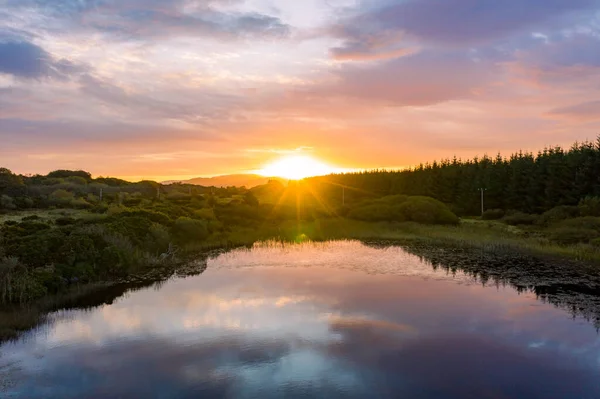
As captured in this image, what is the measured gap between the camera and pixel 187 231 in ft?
151

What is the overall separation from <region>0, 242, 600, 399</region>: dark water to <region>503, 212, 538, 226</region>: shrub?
37.6 meters

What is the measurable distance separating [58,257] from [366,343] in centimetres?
1895

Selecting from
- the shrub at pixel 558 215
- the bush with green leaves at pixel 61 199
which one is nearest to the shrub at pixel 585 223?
the shrub at pixel 558 215

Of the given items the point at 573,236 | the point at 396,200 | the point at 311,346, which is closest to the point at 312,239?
the point at 573,236

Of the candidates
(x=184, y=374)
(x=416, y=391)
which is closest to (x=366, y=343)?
(x=416, y=391)

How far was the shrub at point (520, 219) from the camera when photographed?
6169cm

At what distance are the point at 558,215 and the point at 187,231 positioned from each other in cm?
4336

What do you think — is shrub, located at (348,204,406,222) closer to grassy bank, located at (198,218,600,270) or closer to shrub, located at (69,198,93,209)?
grassy bank, located at (198,218,600,270)

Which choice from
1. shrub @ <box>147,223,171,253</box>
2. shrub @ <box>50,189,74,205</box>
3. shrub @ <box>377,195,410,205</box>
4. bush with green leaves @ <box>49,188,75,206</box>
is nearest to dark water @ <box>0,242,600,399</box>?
shrub @ <box>147,223,171,253</box>

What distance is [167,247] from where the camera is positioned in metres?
39.8

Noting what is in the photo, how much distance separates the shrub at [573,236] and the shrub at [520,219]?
48.9 feet

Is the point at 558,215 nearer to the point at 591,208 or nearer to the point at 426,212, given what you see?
the point at 591,208

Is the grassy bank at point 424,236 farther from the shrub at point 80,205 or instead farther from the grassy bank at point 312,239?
the shrub at point 80,205

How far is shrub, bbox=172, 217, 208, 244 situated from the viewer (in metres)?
45.5
